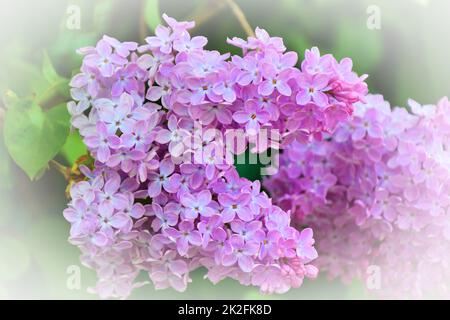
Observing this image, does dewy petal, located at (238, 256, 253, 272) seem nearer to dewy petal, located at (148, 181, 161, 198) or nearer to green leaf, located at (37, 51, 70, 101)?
dewy petal, located at (148, 181, 161, 198)

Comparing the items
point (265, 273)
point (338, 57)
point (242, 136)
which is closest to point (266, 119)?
point (242, 136)

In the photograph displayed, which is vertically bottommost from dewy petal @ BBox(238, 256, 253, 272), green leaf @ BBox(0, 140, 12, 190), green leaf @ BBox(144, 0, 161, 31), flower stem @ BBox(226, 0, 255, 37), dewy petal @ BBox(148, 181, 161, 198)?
dewy petal @ BBox(238, 256, 253, 272)

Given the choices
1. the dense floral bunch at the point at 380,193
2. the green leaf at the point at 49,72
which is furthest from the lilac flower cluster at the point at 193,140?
the dense floral bunch at the point at 380,193

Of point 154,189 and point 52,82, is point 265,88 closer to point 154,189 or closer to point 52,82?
point 154,189

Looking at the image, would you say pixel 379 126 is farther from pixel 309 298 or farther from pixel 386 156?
pixel 309 298

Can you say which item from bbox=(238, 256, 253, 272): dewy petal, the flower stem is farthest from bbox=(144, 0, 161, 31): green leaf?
bbox=(238, 256, 253, 272): dewy petal

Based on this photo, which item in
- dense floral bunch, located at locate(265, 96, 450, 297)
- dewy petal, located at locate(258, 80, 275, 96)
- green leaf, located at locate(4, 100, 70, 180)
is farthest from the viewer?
dense floral bunch, located at locate(265, 96, 450, 297)
